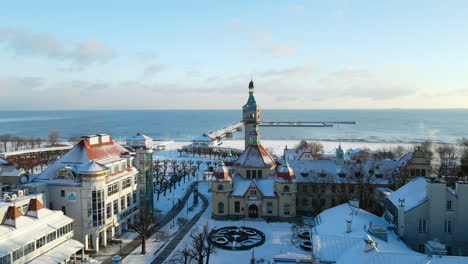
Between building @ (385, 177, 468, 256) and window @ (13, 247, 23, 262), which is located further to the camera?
building @ (385, 177, 468, 256)

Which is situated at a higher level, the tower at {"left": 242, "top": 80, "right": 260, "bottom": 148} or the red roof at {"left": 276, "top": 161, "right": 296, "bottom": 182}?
the tower at {"left": 242, "top": 80, "right": 260, "bottom": 148}

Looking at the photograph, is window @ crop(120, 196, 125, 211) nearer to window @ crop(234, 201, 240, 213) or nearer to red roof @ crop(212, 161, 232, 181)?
red roof @ crop(212, 161, 232, 181)

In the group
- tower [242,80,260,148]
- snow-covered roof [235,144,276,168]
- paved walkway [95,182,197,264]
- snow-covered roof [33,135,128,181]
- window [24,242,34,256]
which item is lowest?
paved walkway [95,182,197,264]

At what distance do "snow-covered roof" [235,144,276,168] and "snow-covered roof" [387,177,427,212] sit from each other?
58.7 ft

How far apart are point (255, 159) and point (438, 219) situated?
81.6 feet

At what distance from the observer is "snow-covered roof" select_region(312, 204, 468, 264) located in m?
20.2

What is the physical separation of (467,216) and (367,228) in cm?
915

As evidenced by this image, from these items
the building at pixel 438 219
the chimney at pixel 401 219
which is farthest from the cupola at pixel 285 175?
the chimney at pixel 401 219

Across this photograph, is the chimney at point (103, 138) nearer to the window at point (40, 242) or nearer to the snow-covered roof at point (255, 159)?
the window at point (40, 242)

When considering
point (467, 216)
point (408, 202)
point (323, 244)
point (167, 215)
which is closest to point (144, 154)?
point (167, 215)

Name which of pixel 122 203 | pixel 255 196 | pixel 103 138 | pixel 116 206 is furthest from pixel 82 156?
pixel 255 196

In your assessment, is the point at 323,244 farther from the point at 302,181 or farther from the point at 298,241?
the point at 302,181

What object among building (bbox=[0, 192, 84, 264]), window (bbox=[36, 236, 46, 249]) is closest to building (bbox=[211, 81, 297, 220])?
building (bbox=[0, 192, 84, 264])

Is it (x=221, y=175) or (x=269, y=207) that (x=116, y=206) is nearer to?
(x=221, y=175)
